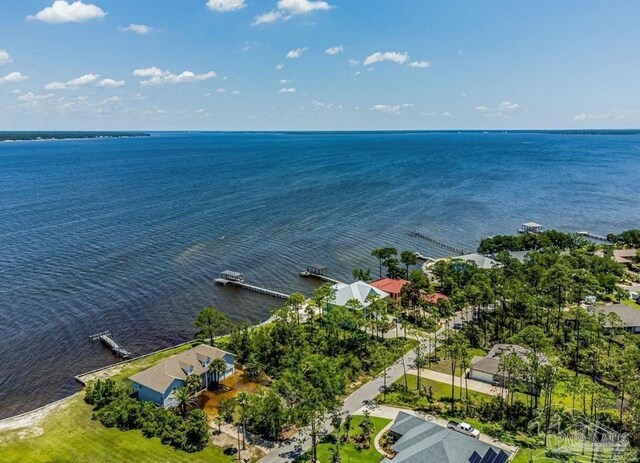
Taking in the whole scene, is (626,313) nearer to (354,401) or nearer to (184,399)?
(354,401)

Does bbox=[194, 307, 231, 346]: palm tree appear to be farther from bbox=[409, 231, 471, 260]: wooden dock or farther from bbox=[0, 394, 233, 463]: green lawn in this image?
bbox=[409, 231, 471, 260]: wooden dock

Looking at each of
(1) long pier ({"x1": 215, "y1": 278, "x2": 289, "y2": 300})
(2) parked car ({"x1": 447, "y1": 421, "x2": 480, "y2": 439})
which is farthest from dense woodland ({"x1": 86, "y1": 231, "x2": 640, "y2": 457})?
(1) long pier ({"x1": 215, "y1": 278, "x2": 289, "y2": 300})

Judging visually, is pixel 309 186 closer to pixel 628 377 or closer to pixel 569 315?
pixel 569 315

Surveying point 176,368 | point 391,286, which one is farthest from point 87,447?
point 391,286

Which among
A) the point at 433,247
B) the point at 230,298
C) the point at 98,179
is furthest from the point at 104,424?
the point at 98,179

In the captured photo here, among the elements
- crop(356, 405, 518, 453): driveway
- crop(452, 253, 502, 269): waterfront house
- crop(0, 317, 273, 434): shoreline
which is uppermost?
crop(452, 253, 502, 269): waterfront house

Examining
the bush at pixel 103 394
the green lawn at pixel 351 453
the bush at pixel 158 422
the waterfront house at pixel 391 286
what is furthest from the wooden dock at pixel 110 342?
the waterfront house at pixel 391 286

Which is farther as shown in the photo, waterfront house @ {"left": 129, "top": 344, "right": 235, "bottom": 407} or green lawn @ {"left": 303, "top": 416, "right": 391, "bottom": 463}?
waterfront house @ {"left": 129, "top": 344, "right": 235, "bottom": 407}

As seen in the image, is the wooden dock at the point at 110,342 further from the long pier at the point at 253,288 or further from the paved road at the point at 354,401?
the paved road at the point at 354,401
